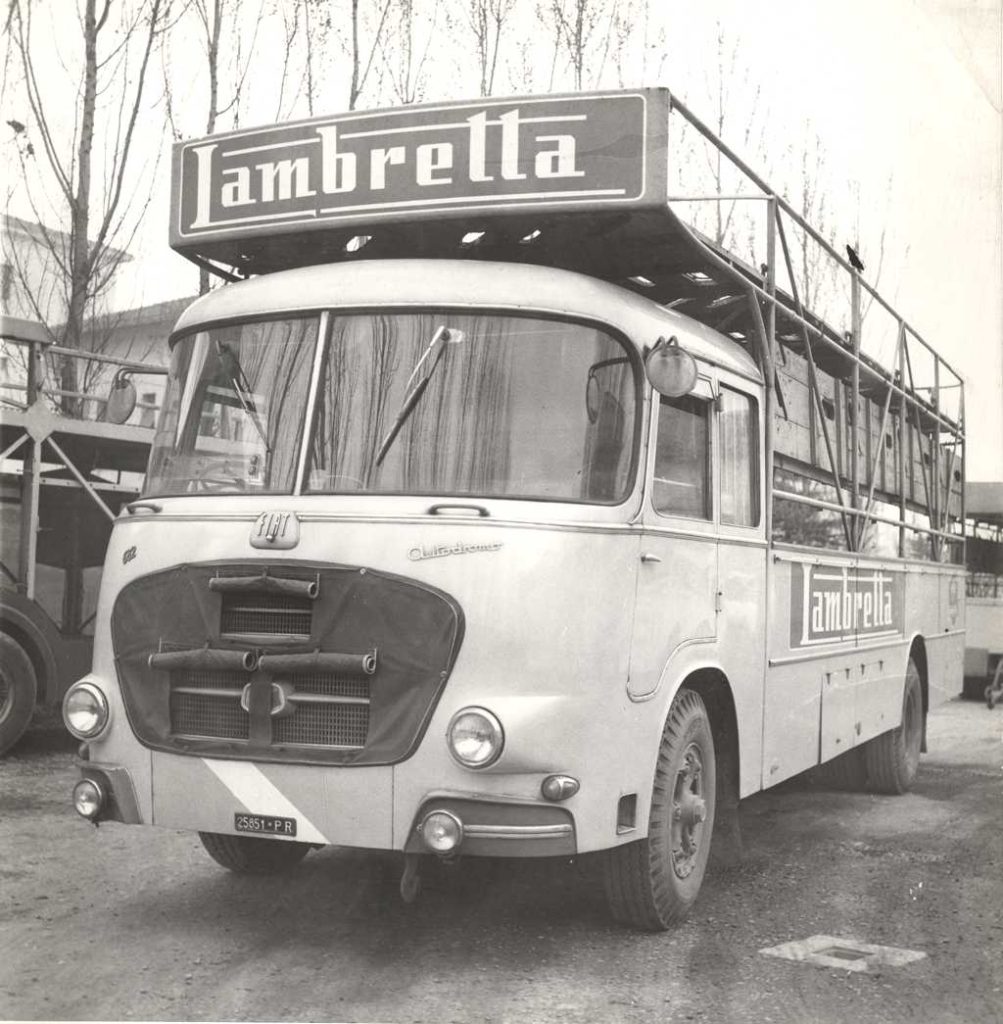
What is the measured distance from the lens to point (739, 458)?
573 centimetres

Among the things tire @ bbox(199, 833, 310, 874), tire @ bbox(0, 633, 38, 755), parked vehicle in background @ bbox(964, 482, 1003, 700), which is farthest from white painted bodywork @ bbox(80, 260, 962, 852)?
parked vehicle in background @ bbox(964, 482, 1003, 700)

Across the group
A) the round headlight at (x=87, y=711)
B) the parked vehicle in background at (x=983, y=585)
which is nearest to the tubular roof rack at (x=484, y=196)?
the round headlight at (x=87, y=711)

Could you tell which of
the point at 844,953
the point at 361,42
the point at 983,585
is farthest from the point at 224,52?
the point at 983,585

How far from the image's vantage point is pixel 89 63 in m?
7.29

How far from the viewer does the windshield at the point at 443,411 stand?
4.52 meters

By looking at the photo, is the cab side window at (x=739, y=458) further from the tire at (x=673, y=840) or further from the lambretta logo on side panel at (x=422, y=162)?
the lambretta logo on side panel at (x=422, y=162)

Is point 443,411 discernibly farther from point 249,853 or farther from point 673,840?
point 249,853

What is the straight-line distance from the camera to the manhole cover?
470cm

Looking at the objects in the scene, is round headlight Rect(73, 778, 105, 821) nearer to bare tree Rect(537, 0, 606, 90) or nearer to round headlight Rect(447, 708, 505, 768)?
round headlight Rect(447, 708, 505, 768)

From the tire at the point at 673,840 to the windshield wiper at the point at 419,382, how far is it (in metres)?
1.51

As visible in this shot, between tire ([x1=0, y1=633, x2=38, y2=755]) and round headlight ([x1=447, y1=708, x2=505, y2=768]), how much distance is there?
5.73 meters

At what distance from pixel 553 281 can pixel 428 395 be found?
644 millimetres

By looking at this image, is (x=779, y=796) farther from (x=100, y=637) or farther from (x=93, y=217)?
(x=93, y=217)

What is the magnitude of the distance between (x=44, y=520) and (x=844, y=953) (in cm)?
727
